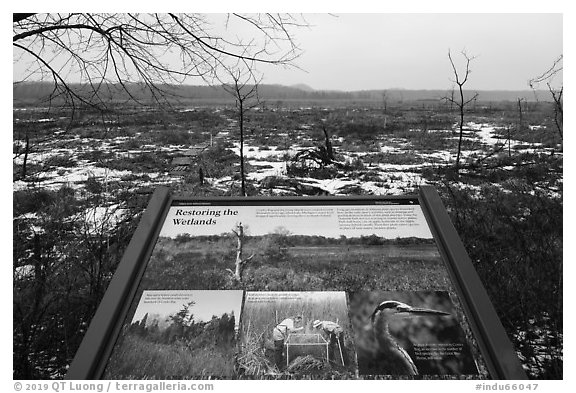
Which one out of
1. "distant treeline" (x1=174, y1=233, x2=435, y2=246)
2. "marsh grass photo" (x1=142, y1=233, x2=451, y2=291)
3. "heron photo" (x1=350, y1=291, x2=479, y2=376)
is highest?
"distant treeline" (x1=174, y1=233, x2=435, y2=246)

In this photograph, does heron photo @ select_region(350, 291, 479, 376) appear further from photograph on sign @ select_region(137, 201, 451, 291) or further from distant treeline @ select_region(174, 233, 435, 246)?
distant treeline @ select_region(174, 233, 435, 246)

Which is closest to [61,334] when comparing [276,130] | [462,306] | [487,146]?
[462,306]

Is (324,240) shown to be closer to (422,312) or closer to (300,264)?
(300,264)

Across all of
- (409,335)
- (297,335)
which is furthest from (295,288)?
(409,335)

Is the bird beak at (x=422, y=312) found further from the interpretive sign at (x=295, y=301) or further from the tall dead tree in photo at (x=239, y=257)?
the tall dead tree in photo at (x=239, y=257)

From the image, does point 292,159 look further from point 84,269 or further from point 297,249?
point 297,249

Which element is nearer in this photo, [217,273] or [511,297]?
[217,273]

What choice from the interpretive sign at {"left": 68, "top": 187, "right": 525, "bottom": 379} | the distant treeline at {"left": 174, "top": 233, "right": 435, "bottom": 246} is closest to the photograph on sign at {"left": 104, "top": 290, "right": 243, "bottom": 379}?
the interpretive sign at {"left": 68, "top": 187, "right": 525, "bottom": 379}
